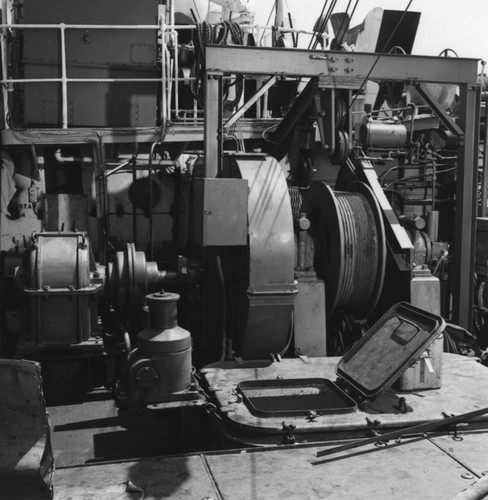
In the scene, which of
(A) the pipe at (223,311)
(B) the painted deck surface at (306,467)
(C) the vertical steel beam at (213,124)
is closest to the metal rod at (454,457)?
(B) the painted deck surface at (306,467)

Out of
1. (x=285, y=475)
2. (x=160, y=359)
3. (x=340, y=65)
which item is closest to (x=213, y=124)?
(x=340, y=65)

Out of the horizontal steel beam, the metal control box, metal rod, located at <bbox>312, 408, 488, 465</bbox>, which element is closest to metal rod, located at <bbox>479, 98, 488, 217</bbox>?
the horizontal steel beam

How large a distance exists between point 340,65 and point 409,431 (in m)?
3.45

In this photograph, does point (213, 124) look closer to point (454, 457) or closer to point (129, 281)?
point (129, 281)

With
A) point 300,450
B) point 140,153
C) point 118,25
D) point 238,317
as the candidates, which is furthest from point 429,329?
point 118,25

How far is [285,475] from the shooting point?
3447mm

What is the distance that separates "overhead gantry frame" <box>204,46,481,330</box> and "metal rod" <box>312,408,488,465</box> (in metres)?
2.48

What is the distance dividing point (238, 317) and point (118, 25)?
4.27m

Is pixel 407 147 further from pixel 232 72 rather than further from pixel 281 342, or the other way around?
pixel 281 342

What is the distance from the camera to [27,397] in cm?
312

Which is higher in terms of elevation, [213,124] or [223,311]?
[213,124]

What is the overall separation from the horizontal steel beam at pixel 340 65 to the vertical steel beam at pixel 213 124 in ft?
0.41

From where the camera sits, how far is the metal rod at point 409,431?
3.68 m

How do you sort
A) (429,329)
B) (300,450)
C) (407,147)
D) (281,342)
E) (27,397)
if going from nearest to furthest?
(27,397) → (300,450) → (429,329) → (281,342) → (407,147)
